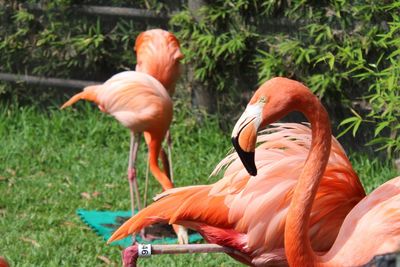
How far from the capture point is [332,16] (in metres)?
6.45

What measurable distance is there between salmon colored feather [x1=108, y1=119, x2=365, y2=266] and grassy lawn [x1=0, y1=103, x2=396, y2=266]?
3.52ft

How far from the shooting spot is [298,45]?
21.3 feet

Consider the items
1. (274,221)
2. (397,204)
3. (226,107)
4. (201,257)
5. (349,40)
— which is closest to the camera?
(397,204)

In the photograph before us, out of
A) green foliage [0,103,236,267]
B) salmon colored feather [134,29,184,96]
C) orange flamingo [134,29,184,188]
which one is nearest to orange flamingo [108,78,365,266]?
green foliage [0,103,236,267]

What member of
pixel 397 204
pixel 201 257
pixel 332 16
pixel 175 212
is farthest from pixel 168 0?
pixel 397 204

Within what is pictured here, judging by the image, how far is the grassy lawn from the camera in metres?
4.84

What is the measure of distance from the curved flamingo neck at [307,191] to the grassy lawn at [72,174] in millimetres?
1578

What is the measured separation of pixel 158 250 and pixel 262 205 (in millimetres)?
452

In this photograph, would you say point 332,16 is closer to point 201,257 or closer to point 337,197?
point 201,257

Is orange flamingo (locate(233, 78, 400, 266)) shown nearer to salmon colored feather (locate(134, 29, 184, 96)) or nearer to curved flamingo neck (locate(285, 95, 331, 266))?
curved flamingo neck (locate(285, 95, 331, 266))

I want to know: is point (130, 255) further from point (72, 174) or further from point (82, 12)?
point (82, 12)

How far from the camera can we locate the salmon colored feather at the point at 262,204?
11.5 ft

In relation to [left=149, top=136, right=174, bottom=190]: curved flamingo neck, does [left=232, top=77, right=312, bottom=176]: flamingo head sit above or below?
above

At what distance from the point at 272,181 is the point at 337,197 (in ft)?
0.92
